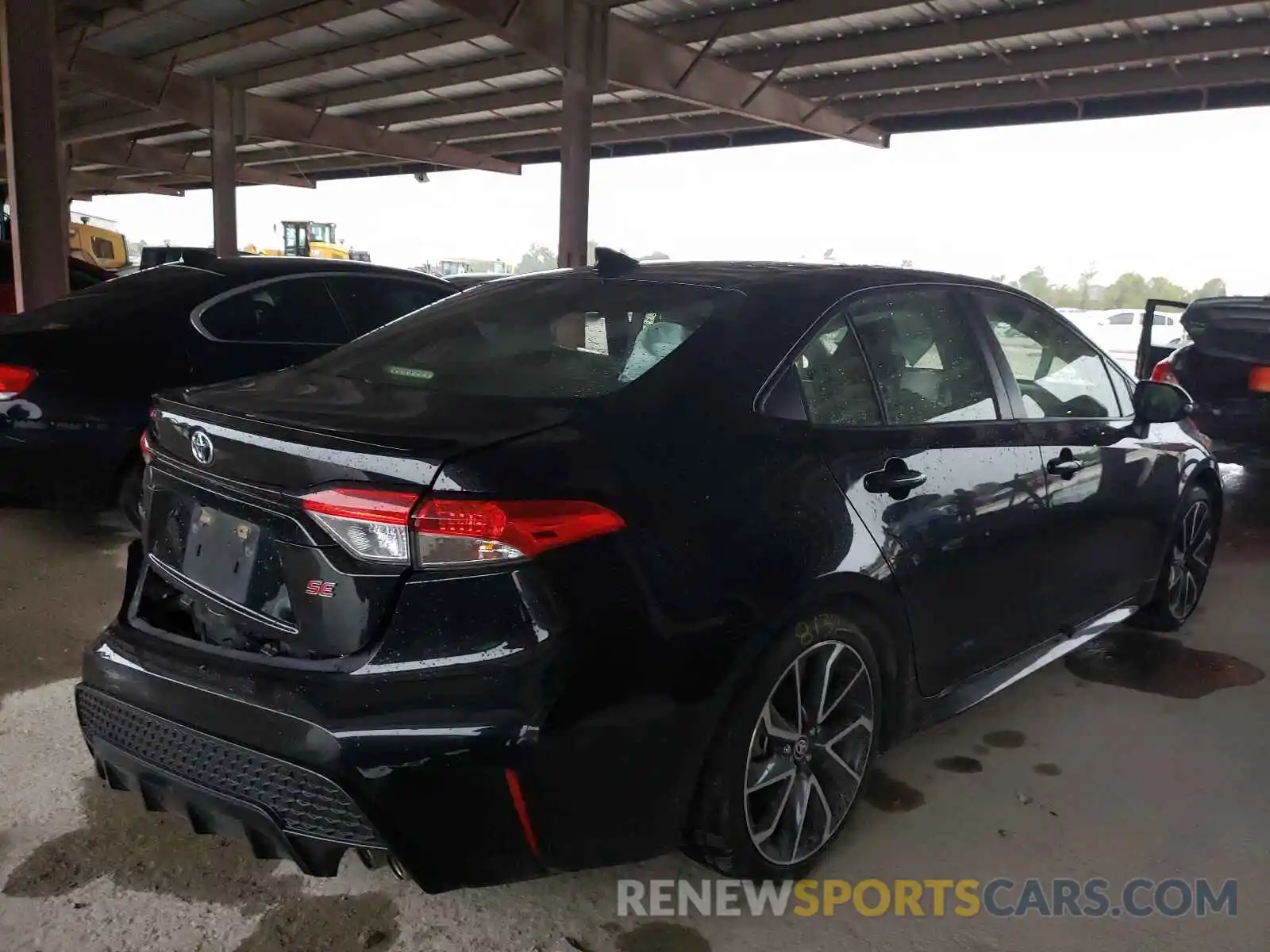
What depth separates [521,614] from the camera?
1.74m

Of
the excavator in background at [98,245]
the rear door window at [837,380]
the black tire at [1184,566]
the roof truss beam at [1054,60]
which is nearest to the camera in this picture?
the rear door window at [837,380]

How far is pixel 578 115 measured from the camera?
515 inches

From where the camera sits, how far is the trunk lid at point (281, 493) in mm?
1781

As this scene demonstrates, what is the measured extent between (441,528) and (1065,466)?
2.09 meters

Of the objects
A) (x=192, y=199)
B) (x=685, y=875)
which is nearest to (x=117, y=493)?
(x=685, y=875)

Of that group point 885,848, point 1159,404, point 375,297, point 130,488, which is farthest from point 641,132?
point 885,848

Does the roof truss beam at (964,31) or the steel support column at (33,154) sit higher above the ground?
the roof truss beam at (964,31)

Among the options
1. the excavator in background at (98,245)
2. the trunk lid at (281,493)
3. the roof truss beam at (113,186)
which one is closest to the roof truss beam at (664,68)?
the trunk lid at (281,493)

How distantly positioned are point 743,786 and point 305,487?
107 centimetres

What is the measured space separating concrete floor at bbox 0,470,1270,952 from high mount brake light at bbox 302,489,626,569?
89cm

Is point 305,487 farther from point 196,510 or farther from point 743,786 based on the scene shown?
point 743,786

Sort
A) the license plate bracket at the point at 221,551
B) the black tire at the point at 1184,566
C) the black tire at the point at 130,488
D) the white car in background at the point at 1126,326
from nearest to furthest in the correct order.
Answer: the license plate bracket at the point at 221,551 → the black tire at the point at 1184,566 → the black tire at the point at 130,488 → the white car in background at the point at 1126,326

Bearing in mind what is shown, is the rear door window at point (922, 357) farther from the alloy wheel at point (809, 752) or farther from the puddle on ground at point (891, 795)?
the puddle on ground at point (891, 795)

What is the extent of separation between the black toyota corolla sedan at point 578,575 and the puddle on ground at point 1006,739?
346mm
